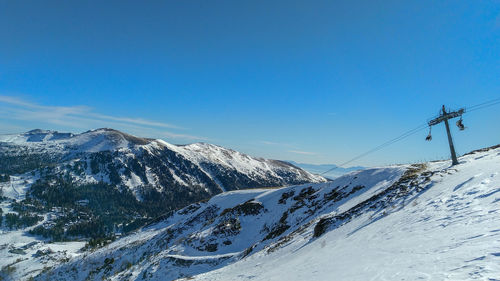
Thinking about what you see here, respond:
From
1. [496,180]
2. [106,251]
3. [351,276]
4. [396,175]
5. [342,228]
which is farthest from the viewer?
[106,251]

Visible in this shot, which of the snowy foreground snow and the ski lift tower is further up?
the ski lift tower

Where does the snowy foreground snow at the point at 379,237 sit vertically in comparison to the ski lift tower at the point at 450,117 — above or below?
Answer: below

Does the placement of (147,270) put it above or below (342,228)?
below

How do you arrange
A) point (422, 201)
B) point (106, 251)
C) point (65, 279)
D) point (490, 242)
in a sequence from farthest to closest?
1. point (106, 251)
2. point (65, 279)
3. point (422, 201)
4. point (490, 242)

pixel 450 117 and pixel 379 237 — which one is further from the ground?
pixel 450 117

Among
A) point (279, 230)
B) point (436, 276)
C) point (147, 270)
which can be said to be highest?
point (436, 276)

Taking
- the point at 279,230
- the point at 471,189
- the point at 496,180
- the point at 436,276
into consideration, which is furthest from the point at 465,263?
the point at 279,230

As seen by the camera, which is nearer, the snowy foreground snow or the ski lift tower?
the snowy foreground snow

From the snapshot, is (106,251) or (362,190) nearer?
(362,190)

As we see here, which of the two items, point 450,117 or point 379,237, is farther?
point 450,117

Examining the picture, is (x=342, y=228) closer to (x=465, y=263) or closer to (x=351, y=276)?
(x=351, y=276)

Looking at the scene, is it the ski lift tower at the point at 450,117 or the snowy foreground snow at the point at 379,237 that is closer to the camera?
the snowy foreground snow at the point at 379,237
